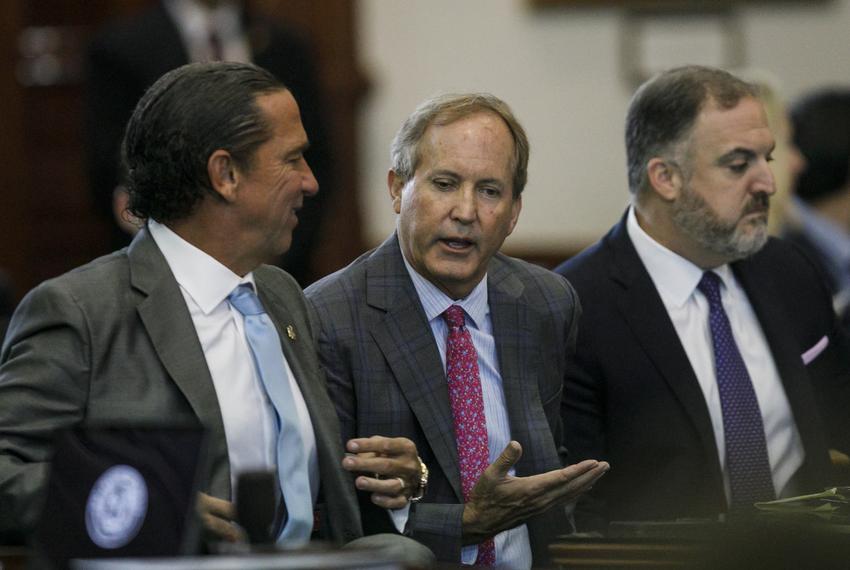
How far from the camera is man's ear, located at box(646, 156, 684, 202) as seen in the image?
400cm

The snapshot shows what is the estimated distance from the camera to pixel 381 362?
3242mm

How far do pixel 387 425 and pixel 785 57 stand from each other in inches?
163

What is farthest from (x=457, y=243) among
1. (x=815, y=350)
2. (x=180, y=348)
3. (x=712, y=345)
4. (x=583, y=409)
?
(x=815, y=350)

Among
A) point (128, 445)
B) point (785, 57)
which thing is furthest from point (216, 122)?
point (785, 57)

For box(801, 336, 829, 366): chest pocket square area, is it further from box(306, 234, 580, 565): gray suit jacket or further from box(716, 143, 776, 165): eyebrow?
box(306, 234, 580, 565): gray suit jacket

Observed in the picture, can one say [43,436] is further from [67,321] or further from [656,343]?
[656,343]

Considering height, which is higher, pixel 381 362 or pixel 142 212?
pixel 142 212

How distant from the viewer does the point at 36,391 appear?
8.84 ft

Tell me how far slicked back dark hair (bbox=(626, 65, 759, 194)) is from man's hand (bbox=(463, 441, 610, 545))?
1236mm

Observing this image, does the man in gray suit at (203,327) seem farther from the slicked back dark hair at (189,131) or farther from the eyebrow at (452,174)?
the eyebrow at (452,174)

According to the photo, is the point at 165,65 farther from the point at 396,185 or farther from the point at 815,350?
the point at 815,350

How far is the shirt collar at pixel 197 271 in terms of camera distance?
116 inches

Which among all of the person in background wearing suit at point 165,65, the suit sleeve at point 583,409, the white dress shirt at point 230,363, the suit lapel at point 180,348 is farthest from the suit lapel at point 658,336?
the person in background wearing suit at point 165,65

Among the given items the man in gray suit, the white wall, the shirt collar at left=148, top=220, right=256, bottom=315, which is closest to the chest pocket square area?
the man in gray suit
